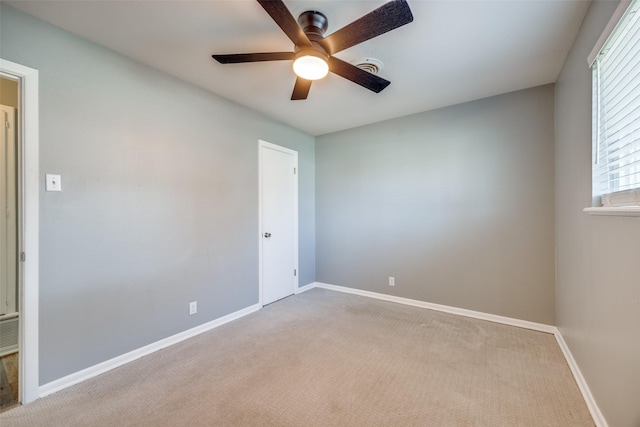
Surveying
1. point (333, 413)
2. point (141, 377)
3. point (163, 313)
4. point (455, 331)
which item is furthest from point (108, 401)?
point (455, 331)

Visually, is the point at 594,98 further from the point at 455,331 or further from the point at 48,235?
the point at 48,235

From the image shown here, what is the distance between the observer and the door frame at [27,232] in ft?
5.60

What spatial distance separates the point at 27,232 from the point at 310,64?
2.10 meters

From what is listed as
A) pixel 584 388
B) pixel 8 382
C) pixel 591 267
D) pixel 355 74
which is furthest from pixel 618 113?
pixel 8 382

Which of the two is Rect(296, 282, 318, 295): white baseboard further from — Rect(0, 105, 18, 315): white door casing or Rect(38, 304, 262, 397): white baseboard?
Rect(0, 105, 18, 315): white door casing

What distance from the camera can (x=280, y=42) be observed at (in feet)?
6.52

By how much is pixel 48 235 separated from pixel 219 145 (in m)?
1.59

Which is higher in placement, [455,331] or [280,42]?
[280,42]

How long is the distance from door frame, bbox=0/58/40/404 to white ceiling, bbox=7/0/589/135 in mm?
554

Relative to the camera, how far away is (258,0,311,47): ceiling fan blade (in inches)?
50.0

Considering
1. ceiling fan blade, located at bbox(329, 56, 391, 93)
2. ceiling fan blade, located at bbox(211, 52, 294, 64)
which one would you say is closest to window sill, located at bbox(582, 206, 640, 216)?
ceiling fan blade, located at bbox(329, 56, 391, 93)

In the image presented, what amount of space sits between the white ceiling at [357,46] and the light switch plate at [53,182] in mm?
1035

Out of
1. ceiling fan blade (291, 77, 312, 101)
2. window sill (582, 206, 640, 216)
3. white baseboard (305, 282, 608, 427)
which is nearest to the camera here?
window sill (582, 206, 640, 216)

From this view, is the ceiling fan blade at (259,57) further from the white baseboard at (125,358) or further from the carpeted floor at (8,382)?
the carpeted floor at (8,382)
